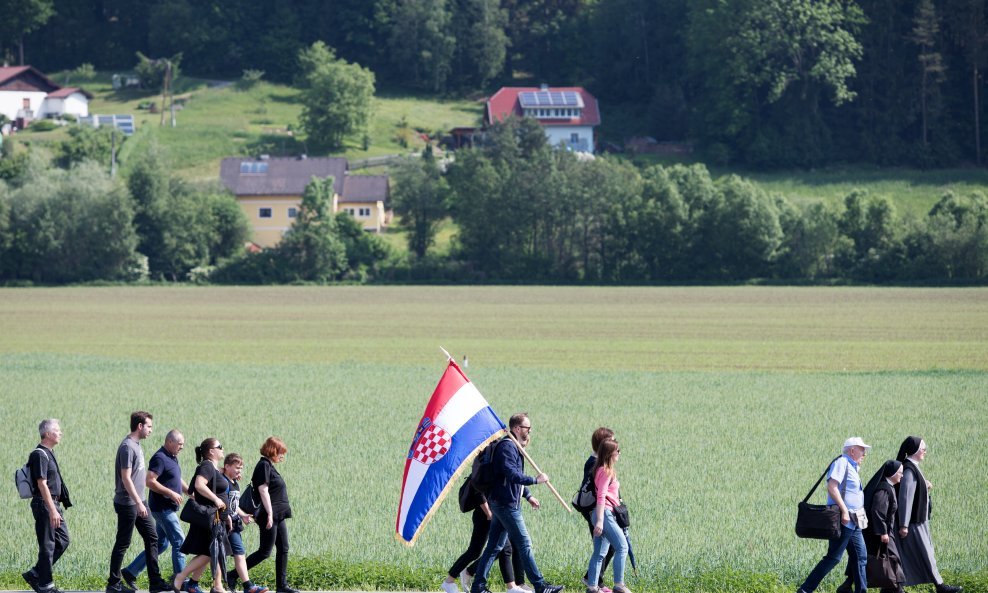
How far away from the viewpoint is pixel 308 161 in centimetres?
12162

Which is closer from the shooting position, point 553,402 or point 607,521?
point 607,521

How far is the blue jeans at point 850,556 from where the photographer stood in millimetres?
14070

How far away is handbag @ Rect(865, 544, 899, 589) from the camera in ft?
46.4

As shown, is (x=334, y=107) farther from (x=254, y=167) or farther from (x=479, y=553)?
(x=479, y=553)

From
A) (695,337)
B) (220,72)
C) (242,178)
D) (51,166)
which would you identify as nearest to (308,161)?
(242,178)

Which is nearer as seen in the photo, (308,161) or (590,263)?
(590,263)

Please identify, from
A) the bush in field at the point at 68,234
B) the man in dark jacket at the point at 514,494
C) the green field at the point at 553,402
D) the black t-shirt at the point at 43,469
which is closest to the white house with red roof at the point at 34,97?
the bush in field at the point at 68,234

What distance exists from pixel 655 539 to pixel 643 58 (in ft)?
489

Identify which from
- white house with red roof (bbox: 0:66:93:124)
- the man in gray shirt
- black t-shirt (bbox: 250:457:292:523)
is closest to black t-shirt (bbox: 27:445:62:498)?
the man in gray shirt

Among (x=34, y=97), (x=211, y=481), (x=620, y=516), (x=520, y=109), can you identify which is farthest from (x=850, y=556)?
(x=34, y=97)

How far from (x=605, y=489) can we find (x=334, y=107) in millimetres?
122798

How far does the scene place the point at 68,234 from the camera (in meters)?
95.1

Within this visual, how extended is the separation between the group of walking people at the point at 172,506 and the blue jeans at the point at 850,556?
233 inches

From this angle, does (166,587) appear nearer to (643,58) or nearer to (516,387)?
(516,387)
